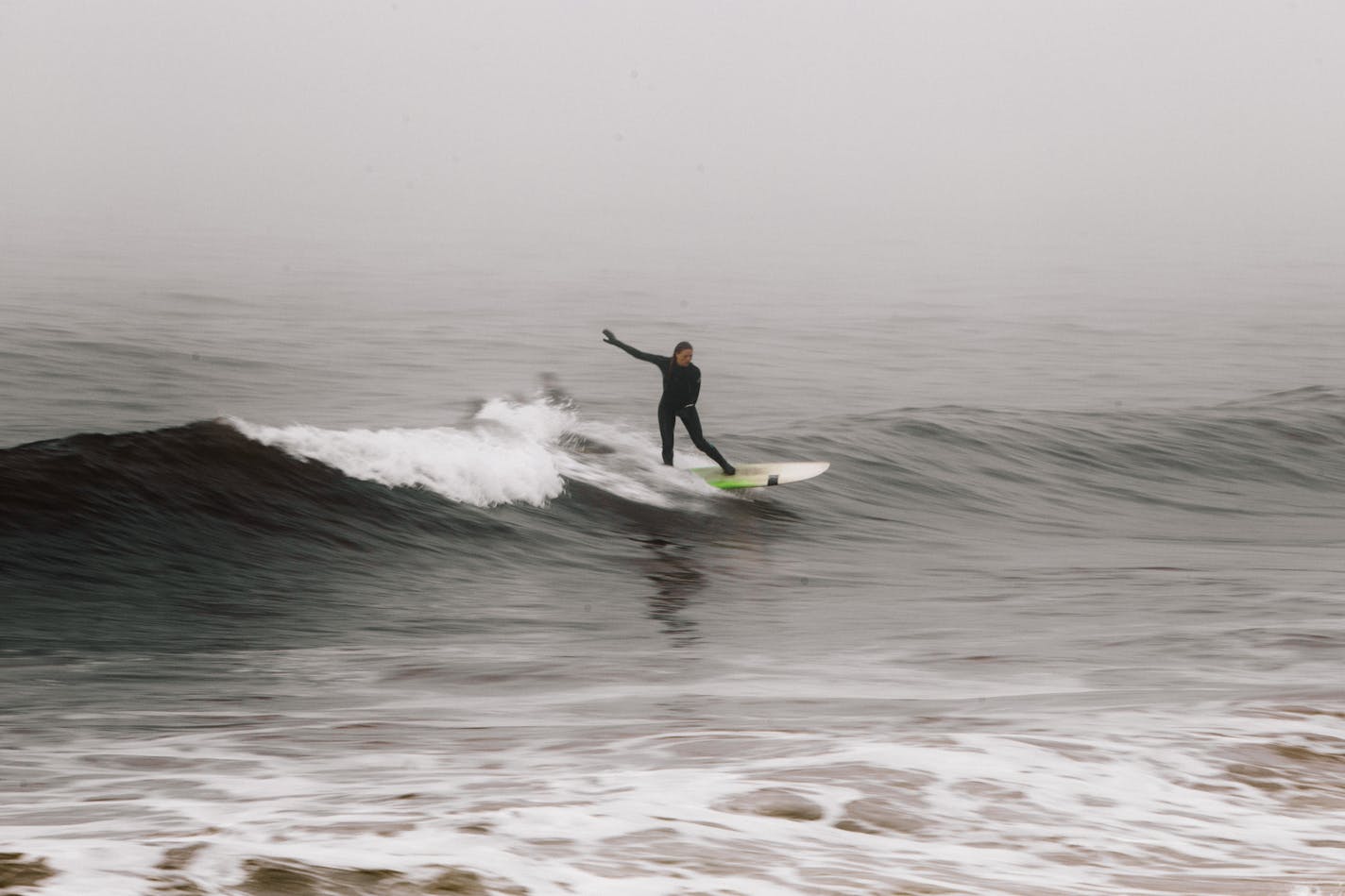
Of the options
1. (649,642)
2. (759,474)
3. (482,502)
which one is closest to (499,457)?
(482,502)

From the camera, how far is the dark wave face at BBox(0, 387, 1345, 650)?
11312mm

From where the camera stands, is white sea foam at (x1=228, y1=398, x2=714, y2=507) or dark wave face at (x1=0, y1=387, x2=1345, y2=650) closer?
dark wave face at (x1=0, y1=387, x2=1345, y2=650)

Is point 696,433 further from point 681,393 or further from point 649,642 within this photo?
point 649,642

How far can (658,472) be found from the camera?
17.9 m

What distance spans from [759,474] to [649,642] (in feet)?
24.5

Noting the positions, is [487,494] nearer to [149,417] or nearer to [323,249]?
[149,417]

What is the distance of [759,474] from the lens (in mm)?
17453

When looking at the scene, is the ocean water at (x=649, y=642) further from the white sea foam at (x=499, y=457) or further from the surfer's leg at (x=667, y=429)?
the surfer's leg at (x=667, y=429)

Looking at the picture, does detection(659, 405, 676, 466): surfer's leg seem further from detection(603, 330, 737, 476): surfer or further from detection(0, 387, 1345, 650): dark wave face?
detection(0, 387, 1345, 650): dark wave face

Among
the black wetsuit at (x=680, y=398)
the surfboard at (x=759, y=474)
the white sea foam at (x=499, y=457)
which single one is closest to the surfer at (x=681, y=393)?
the black wetsuit at (x=680, y=398)

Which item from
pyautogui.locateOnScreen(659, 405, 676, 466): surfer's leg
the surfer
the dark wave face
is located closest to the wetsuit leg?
the surfer

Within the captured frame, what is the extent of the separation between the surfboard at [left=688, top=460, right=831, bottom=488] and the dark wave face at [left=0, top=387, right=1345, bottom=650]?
0.83 ft

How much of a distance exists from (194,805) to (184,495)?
8.65m

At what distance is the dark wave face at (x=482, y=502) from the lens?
37.1 feet
